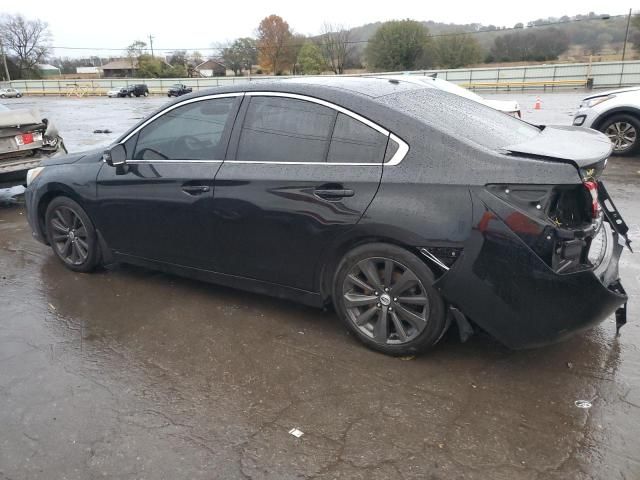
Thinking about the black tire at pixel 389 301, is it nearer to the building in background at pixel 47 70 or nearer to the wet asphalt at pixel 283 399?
the wet asphalt at pixel 283 399

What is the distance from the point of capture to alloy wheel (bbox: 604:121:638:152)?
376 inches

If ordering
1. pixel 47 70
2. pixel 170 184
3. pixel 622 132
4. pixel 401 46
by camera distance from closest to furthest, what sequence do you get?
pixel 170 184
pixel 622 132
pixel 401 46
pixel 47 70

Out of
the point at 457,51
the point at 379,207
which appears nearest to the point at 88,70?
the point at 457,51

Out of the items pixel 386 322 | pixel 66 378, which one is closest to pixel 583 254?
pixel 386 322

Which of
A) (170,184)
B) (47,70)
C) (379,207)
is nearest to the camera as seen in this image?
(379,207)

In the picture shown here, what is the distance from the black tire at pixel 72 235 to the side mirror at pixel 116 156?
662mm

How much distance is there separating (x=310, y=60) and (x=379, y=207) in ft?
257

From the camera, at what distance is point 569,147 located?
324 cm

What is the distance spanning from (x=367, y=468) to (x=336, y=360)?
100 centimetres

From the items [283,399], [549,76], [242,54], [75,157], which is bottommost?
[283,399]

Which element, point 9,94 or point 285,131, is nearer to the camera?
point 285,131

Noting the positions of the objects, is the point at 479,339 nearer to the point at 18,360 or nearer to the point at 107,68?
the point at 18,360

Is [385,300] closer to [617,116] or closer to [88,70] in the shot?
[617,116]

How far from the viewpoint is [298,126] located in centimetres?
361
